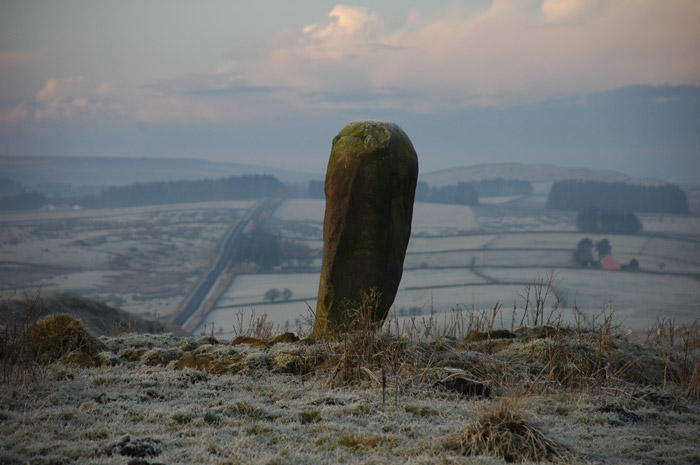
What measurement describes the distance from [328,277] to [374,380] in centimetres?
248

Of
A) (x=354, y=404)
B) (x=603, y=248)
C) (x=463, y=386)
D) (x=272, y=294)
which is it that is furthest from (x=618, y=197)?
(x=354, y=404)

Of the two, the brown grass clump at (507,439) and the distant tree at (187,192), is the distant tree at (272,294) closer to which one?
the brown grass clump at (507,439)

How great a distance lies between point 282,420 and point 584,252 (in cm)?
4049

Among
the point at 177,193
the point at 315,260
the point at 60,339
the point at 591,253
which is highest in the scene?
the point at 177,193

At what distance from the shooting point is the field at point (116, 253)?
125 ft

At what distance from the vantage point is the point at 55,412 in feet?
18.2

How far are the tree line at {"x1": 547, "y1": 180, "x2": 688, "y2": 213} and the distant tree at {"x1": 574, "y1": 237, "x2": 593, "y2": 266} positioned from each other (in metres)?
20.6

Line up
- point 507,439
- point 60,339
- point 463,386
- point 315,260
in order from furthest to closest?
point 315,260, point 60,339, point 463,386, point 507,439

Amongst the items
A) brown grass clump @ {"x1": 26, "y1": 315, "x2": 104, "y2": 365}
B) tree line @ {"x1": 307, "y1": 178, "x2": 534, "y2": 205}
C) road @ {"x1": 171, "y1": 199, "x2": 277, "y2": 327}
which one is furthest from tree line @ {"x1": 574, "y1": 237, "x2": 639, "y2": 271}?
A: brown grass clump @ {"x1": 26, "y1": 315, "x2": 104, "y2": 365}

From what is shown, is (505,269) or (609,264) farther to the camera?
(505,269)

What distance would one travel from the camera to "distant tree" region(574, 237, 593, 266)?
40.9 metres

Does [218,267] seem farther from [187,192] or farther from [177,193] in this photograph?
[187,192]

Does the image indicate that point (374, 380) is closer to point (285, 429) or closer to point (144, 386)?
point (285, 429)

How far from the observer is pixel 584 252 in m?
42.0
